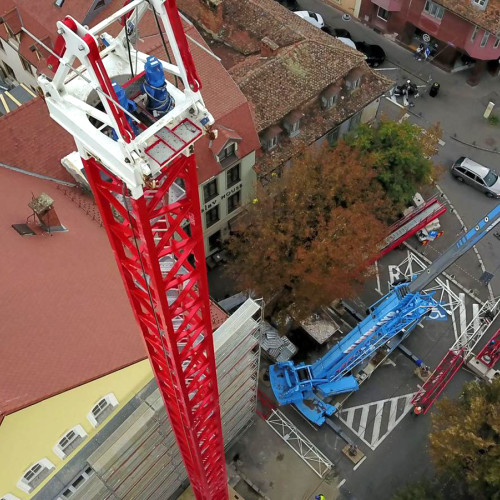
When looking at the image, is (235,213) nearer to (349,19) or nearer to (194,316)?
(194,316)

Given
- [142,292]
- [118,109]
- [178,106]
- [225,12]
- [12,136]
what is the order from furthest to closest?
[225,12] → [12,136] → [142,292] → [178,106] → [118,109]

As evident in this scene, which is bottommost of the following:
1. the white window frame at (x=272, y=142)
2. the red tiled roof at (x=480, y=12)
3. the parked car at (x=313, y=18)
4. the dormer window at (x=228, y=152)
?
the parked car at (x=313, y=18)

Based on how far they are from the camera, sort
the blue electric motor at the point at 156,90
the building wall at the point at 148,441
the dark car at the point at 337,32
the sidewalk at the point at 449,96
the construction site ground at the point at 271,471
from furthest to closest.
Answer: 1. the dark car at the point at 337,32
2. the sidewalk at the point at 449,96
3. the construction site ground at the point at 271,471
4. the building wall at the point at 148,441
5. the blue electric motor at the point at 156,90

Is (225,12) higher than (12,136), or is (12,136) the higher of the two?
(12,136)

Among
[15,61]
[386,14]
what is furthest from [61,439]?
[386,14]

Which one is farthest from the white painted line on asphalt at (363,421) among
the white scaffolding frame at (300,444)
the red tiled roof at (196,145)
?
the red tiled roof at (196,145)

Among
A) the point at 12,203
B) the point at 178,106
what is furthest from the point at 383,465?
the point at 178,106

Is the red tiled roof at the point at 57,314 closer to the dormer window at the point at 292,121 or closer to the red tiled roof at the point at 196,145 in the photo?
the red tiled roof at the point at 196,145

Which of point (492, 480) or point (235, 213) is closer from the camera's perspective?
point (492, 480)

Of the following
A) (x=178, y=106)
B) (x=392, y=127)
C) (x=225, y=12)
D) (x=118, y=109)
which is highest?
(x=118, y=109)
